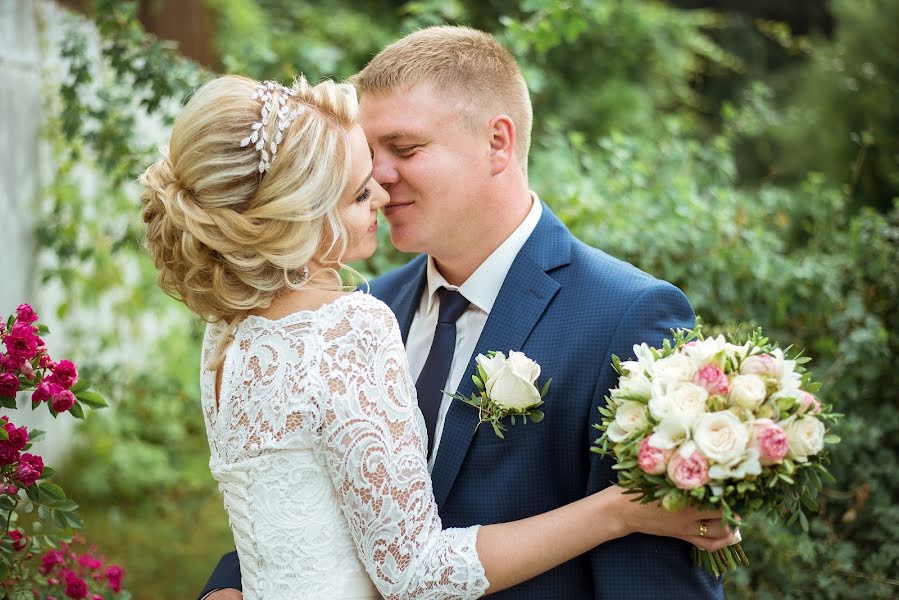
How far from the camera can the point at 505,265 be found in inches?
103

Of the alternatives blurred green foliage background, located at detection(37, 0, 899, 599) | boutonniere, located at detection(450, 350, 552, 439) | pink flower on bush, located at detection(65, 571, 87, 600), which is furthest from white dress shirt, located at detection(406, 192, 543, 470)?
blurred green foliage background, located at detection(37, 0, 899, 599)

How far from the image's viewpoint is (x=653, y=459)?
176 centimetres

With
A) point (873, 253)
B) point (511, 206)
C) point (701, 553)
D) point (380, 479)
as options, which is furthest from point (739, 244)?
point (380, 479)

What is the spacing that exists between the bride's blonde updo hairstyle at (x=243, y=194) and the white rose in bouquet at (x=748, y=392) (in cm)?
94

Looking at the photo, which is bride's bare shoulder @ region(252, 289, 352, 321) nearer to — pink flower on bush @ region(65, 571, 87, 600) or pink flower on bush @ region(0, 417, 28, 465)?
pink flower on bush @ region(0, 417, 28, 465)

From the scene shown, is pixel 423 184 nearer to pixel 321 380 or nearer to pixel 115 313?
pixel 321 380

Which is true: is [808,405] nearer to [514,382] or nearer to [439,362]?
[514,382]

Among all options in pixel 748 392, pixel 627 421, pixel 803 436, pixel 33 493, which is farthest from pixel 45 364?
pixel 803 436

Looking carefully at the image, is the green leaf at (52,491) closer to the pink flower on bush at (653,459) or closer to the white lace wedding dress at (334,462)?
the white lace wedding dress at (334,462)

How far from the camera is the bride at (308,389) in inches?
78.1

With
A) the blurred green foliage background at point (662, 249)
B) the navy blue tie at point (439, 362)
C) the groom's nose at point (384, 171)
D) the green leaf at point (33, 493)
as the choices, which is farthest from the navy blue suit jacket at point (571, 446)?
the blurred green foliage background at point (662, 249)

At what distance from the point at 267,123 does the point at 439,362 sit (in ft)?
2.72

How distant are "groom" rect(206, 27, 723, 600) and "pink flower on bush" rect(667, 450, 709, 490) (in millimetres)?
330

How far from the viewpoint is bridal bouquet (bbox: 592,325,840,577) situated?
5.67 ft
